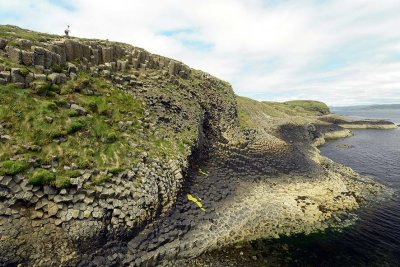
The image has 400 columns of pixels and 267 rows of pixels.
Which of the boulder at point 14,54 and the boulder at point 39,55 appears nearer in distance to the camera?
the boulder at point 14,54

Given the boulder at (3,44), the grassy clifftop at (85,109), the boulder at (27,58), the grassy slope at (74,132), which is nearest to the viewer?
the grassy slope at (74,132)

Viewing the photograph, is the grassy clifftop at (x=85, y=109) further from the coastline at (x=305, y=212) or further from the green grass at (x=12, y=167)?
the coastline at (x=305, y=212)

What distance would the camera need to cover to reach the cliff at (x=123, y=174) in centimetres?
1992

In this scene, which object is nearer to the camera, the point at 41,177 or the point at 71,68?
the point at 41,177

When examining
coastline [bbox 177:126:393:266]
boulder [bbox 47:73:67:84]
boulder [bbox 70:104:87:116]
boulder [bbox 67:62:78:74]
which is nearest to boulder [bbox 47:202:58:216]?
boulder [bbox 70:104:87:116]

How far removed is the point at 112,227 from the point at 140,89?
23826mm

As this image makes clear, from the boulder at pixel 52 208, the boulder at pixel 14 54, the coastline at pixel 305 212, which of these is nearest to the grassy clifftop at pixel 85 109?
the boulder at pixel 14 54

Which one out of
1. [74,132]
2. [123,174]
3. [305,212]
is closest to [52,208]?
[123,174]

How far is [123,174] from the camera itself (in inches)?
995

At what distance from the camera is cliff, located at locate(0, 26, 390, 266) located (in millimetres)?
19922

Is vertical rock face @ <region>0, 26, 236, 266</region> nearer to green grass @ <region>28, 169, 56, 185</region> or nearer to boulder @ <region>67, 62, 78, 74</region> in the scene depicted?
boulder @ <region>67, 62, 78, 74</region>

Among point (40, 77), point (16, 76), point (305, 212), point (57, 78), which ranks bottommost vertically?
point (305, 212)

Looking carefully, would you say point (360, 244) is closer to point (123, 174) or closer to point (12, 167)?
point (123, 174)

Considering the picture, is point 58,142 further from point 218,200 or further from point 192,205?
point 218,200
